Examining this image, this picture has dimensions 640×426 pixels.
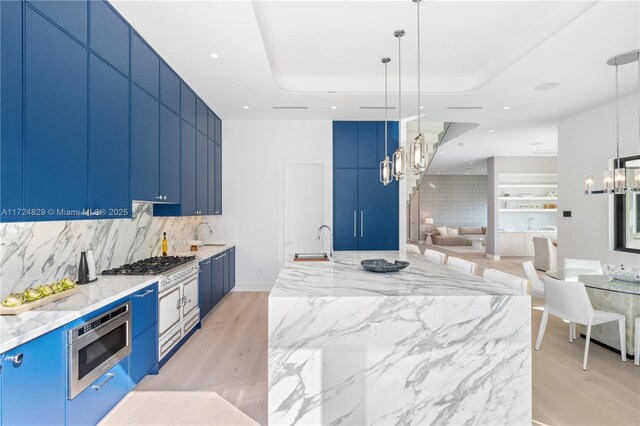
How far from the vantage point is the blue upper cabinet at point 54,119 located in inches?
69.6

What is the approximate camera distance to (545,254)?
7508mm

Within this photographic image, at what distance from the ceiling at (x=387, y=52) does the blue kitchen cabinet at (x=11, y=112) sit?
3.29ft

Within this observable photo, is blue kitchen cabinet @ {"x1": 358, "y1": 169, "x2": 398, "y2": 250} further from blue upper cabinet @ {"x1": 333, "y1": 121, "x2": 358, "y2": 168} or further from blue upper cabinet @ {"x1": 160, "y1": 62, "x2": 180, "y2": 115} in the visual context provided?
blue upper cabinet @ {"x1": 160, "y1": 62, "x2": 180, "y2": 115}

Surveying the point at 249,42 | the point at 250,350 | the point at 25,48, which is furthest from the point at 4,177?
the point at 250,350

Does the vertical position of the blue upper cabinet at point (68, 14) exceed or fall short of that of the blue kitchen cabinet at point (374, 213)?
it exceeds it

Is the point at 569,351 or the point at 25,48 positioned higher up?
the point at 25,48

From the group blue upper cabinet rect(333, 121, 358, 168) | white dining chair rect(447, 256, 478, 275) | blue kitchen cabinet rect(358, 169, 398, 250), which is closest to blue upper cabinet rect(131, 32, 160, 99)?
blue upper cabinet rect(333, 121, 358, 168)

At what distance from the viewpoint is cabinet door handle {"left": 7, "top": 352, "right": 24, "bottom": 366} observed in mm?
1461

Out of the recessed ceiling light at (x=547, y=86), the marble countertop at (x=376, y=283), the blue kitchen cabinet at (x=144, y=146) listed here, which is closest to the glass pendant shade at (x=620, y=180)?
the recessed ceiling light at (x=547, y=86)

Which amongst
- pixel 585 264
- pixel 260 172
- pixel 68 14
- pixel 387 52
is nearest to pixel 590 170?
pixel 585 264

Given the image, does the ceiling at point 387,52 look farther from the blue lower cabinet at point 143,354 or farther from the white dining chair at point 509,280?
the blue lower cabinet at point 143,354

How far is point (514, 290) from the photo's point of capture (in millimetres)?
2150

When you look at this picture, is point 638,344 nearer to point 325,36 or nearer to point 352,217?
point 352,217

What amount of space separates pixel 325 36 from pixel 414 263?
249 centimetres
